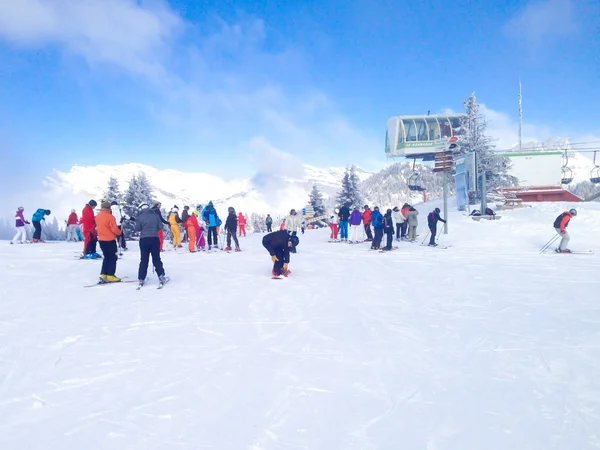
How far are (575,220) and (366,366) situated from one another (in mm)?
18859

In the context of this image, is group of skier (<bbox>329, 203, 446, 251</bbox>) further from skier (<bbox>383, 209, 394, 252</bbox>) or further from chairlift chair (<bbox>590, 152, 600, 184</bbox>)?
chairlift chair (<bbox>590, 152, 600, 184</bbox>)

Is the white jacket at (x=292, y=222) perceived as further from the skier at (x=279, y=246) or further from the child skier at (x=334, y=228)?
the skier at (x=279, y=246)

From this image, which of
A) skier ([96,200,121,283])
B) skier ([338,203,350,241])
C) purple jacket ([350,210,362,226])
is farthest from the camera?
skier ([338,203,350,241])

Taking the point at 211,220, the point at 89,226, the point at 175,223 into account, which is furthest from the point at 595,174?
the point at 89,226

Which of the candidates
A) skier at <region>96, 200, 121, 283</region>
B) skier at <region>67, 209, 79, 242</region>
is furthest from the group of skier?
skier at <region>67, 209, 79, 242</region>

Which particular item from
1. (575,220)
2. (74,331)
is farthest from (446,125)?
(74,331)

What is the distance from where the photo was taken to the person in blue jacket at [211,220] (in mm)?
15039

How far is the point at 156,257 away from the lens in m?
8.32

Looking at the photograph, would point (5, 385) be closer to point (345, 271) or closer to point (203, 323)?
point (203, 323)

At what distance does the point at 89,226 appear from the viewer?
36.4 feet

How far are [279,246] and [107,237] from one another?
410 centimetres

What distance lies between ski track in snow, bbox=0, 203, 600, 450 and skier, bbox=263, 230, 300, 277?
0.60 m

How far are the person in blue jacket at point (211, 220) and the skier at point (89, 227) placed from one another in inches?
169

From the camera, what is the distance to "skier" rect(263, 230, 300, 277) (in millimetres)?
9406
